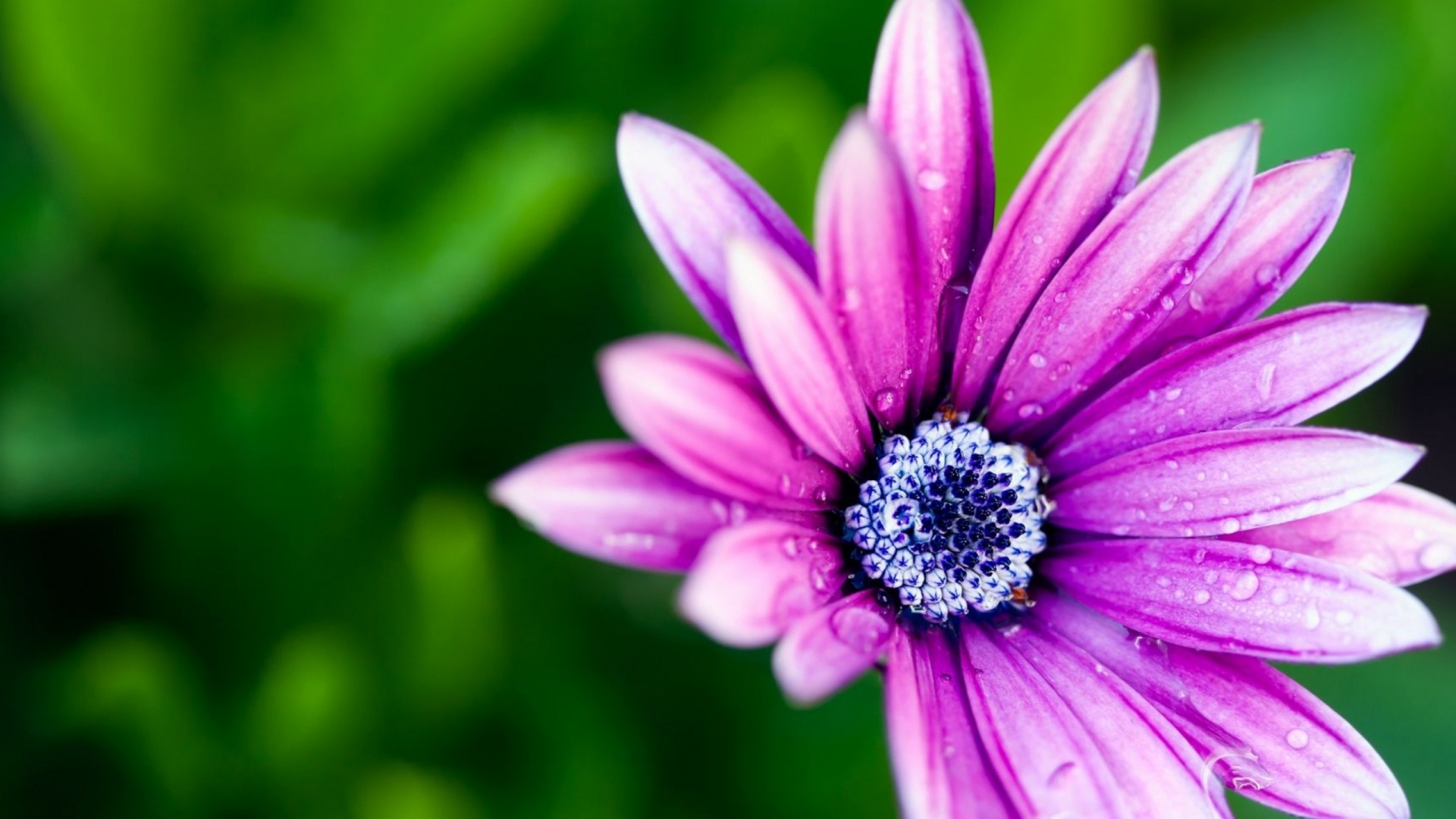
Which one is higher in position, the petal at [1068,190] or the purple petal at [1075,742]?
the petal at [1068,190]

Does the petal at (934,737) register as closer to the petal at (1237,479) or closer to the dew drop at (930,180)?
the petal at (1237,479)

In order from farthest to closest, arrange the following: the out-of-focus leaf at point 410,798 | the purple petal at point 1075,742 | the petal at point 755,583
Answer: the out-of-focus leaf at point 410,798 < the purple petal at point 1075,742 < the petal at point 755,583

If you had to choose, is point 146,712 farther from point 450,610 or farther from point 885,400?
point 885,400

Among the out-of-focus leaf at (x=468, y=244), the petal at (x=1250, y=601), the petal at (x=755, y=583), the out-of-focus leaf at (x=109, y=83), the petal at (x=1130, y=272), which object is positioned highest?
the out-of-focus leaf at (x=109, y=83)

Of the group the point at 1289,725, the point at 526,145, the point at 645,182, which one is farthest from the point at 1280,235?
the point at 526,145

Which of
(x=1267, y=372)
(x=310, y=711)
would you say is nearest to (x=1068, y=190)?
(x=1267, y=372)

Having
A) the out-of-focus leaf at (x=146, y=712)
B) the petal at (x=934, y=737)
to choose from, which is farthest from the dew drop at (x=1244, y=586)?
the out-of-focus leaf at (x=146, y=712)

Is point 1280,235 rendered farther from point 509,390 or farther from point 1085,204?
point 509,390

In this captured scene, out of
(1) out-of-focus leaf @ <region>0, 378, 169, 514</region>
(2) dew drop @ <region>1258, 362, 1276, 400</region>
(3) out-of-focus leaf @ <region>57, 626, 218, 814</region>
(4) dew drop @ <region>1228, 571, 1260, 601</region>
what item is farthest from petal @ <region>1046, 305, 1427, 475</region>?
(1) out-of-focus leaf @ <region>0, 378, 169, 514</region>
